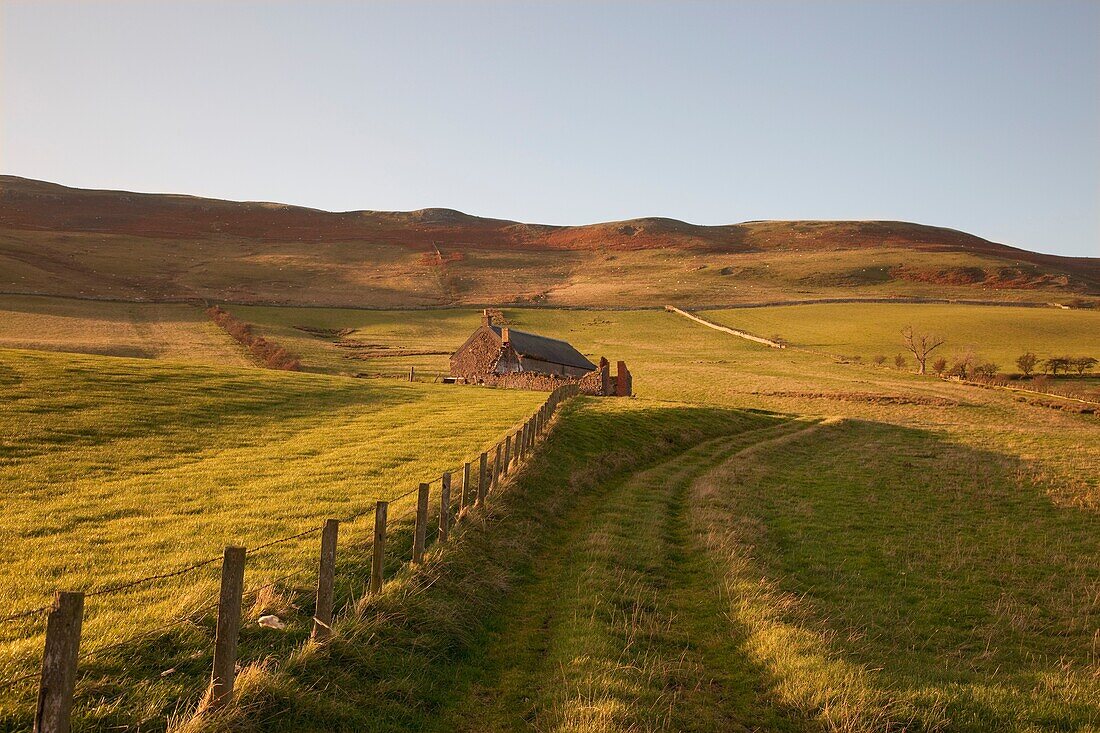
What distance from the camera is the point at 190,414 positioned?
2950 cm

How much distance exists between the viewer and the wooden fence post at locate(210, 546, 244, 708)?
7414mm

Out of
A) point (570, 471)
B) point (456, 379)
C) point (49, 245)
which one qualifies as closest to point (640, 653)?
point (570, 471)

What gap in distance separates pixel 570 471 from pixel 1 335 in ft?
211

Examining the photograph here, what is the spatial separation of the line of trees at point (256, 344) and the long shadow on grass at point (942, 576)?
144 ft

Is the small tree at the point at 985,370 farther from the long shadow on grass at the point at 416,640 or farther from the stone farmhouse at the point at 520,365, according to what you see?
the long shadow on grass at the point at 416,640

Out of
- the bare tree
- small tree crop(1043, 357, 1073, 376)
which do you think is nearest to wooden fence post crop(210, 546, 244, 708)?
the bare tree

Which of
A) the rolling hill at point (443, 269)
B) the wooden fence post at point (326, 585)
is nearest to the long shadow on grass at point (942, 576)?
the wooden fence post at point (326, 585)

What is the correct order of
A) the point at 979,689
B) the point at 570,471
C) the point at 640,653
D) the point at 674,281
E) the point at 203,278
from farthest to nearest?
the point at 674,281
the point at 203,278
the point at 570,471
the point at 640,653
the point at 979,689

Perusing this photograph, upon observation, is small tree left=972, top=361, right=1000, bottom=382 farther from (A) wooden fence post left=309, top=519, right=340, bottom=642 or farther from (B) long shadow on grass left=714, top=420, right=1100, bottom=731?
(A) wooden fence post left=309, top=519, right=340, bottom=642

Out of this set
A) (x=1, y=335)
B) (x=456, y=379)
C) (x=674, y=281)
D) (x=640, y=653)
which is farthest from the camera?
(x=674, y=281)

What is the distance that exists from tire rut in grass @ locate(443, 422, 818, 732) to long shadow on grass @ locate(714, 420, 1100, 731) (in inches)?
47.2

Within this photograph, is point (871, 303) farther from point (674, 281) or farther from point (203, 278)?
point (203, 278)

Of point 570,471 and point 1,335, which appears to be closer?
point 570,471

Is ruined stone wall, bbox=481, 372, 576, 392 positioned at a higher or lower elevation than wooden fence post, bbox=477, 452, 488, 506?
lower
